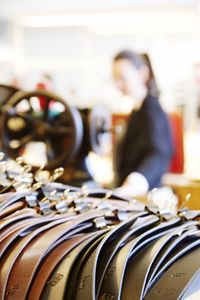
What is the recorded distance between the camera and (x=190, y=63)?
7.68 m

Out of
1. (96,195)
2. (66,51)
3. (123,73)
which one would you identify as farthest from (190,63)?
(96,195)

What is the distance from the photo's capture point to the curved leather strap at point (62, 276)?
0.46 meters

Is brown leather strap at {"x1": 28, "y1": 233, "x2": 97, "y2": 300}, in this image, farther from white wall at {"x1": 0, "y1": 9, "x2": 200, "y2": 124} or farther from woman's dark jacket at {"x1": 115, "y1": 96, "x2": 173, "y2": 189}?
white wall at {"x1": 0, "y1": 9, "x2": 200, "y2": 124}

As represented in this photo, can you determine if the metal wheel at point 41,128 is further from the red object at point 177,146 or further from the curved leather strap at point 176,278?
the curved leather strap at point 176,278

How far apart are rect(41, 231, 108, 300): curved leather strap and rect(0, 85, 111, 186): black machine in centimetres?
115

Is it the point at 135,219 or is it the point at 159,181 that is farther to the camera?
the point at 159,181

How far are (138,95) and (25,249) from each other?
166 cm

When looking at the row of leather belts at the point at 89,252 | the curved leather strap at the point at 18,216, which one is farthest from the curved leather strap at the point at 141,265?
the curved leather strap at the point at 18,216

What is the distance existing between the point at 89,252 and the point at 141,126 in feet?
5.30

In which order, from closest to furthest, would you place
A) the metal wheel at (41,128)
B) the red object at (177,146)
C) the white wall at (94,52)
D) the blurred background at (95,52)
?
the metal wheel at (41,128) → the red object at (177,146) → the blurred background at (95,52) → the white wall at (94,52)

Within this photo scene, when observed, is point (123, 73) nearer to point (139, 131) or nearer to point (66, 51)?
point (139, 131)

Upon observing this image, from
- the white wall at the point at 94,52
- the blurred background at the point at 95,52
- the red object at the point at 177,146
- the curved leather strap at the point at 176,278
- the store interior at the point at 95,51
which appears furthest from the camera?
the white wall at the point at 94,52

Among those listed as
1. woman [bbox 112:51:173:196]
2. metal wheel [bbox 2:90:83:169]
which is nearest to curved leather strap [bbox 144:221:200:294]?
metal wheel [bbox 2:90:83:169]

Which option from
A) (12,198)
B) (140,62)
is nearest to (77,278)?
(12,198)
